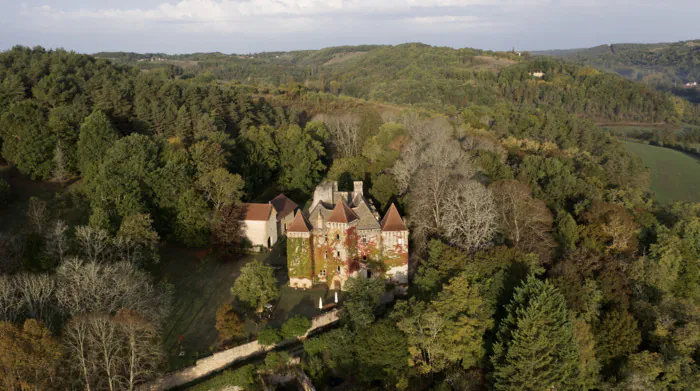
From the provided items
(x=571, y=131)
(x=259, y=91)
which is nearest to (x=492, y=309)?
(x=571, y=131)

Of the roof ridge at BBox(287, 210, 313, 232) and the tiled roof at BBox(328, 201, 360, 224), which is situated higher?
the tiled roof at BBox(328, 201, 360, 224)

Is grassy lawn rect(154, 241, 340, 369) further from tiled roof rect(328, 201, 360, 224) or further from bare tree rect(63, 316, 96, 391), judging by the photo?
tiled roof rect(328, 201, 360, 224)

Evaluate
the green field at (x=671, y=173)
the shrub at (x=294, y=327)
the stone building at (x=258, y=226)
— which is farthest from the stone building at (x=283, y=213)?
the green field at (x=671, y=173)

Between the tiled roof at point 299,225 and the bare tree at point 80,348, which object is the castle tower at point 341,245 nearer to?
the tiled roof at point 299,225

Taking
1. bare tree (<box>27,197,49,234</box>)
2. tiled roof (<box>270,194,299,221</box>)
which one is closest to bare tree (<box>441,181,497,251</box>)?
tiled roof (<box>270,194,299,221</box>)

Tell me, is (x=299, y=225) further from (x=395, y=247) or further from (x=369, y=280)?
(x=395, y=247)

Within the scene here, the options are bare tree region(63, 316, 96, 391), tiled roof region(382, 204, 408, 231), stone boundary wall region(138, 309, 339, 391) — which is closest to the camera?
bare tree region(63, 316, 96, 391)

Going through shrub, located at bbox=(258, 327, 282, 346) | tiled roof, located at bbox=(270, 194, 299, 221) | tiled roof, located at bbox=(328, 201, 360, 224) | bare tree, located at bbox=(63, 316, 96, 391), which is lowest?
shrub, located at bbox=(258, 327, 282, 346)
